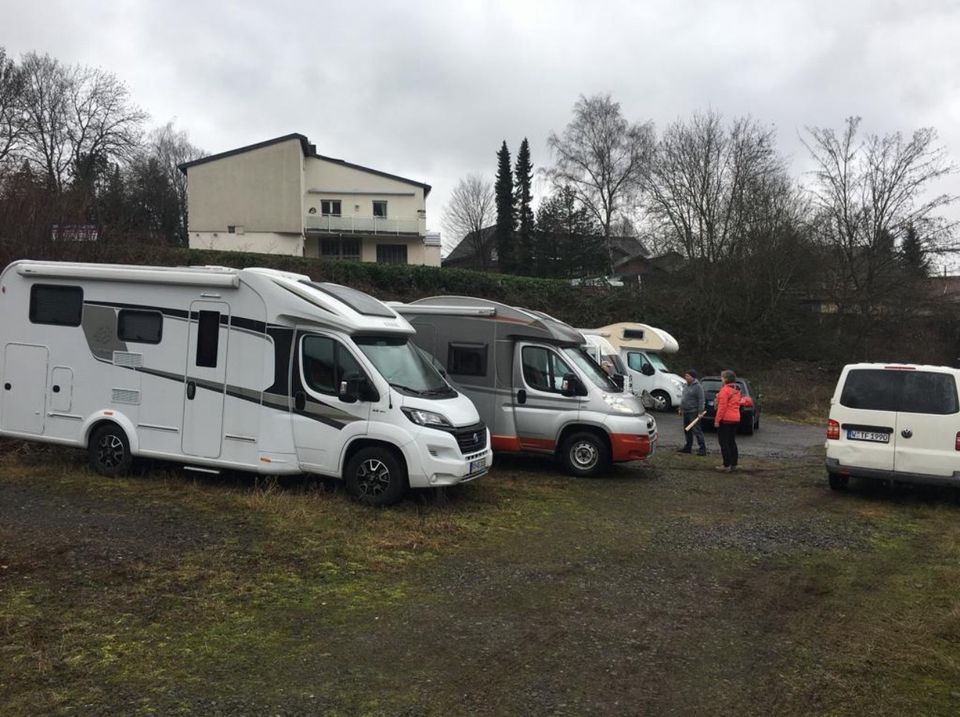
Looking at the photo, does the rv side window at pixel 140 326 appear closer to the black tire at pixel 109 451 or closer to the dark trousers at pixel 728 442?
the black tire at pixel 109 451

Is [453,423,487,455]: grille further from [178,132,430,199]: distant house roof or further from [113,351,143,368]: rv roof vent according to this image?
[178,132,430,199]: distant house roof

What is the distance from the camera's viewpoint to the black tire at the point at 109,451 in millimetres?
9719

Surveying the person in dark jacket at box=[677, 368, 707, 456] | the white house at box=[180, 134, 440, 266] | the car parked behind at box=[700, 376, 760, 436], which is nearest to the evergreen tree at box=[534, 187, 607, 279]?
the white house at box=[180, 134, 440, 266]

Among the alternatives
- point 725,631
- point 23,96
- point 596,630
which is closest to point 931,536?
point 725,631

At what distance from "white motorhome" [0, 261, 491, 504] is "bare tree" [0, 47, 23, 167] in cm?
2443

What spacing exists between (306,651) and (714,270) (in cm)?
3579

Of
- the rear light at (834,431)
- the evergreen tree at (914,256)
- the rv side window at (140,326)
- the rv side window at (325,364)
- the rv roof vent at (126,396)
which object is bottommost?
the rear light at (834,431)

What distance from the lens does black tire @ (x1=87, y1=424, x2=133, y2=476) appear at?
31.9 feet

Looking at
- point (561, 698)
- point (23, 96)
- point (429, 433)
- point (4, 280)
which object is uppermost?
point (23, 96)

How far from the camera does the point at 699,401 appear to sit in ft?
47.5

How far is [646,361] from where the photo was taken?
81.8 feet

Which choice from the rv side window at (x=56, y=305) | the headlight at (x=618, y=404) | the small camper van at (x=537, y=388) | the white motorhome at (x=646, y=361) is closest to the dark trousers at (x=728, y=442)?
the small camper van at (x=537, y=388)

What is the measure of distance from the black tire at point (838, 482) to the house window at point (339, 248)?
135 ft

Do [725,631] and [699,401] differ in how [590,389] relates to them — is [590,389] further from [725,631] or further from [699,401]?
[725,631]
